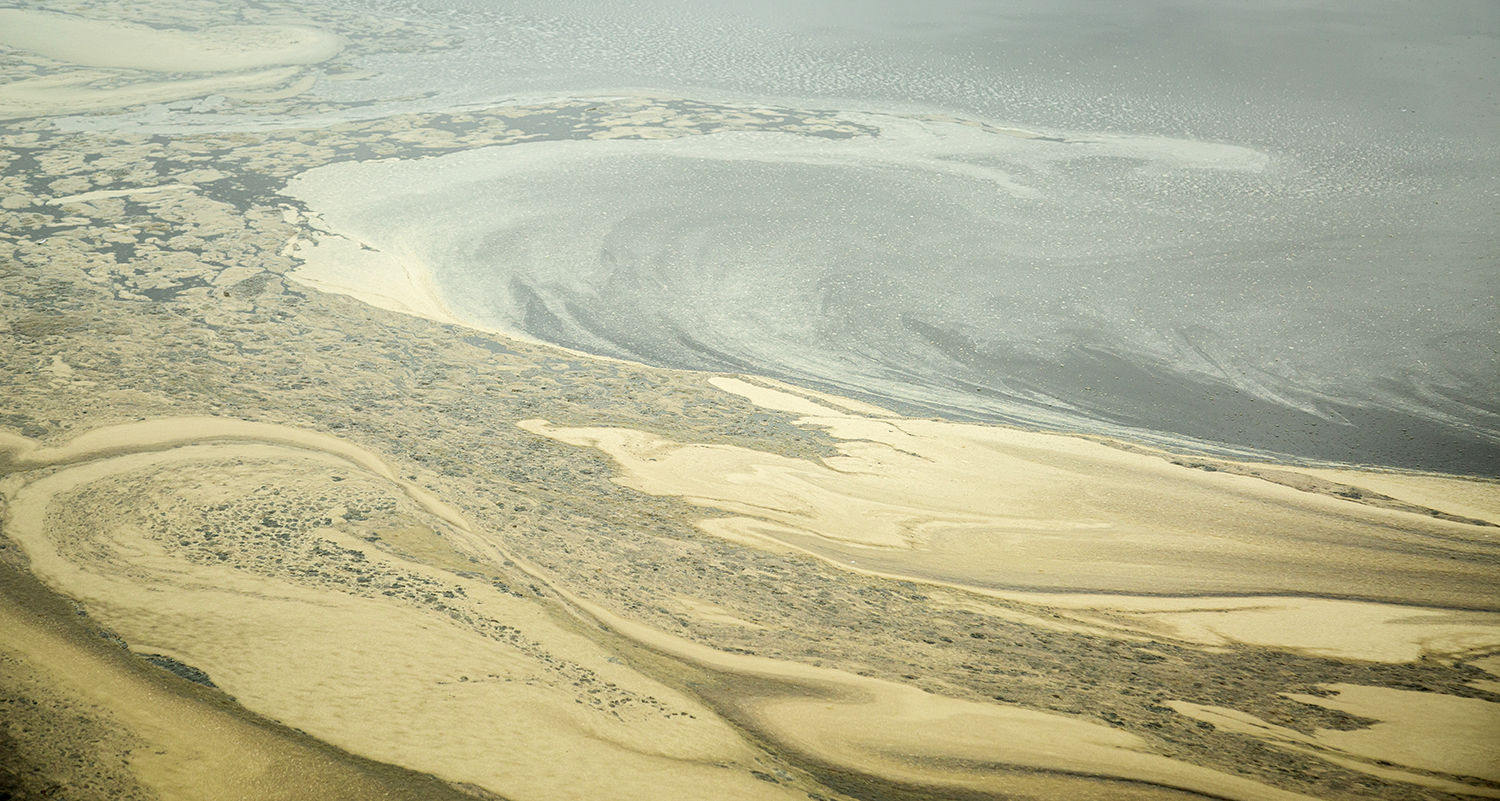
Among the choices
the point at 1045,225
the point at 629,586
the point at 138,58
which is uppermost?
the point at 138,58

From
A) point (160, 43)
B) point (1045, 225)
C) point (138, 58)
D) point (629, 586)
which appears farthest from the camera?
point (160, 43)

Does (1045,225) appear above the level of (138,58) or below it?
below

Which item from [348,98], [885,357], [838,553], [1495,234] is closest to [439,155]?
[348,98]

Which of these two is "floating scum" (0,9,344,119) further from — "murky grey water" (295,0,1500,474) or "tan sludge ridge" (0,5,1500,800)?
"tan sludge ridge" (0,5,1500,800)

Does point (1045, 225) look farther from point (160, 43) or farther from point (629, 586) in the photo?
point (160, 43)

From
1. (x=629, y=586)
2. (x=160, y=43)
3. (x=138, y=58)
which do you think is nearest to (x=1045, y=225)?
(x=629, y=586)

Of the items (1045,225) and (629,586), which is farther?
(1045,225)

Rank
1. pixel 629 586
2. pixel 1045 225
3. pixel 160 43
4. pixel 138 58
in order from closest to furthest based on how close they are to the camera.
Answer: pixel 629 586 < pixel 1045 225 < pixel 138 58 < pixel 160 43

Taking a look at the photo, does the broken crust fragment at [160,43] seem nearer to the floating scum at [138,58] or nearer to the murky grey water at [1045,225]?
the floating scum at [138,58]

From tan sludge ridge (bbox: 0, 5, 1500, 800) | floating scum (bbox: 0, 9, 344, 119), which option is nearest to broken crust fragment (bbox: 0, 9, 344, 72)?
floating scum (bbox: 0, 9, 344, 119)
